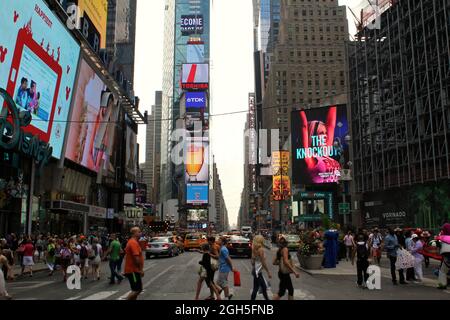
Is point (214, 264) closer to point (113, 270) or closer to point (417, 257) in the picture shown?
point (113, 270)

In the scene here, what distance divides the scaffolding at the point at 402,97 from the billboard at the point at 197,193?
11002 centimetres

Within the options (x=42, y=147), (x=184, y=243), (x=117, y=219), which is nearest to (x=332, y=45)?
(x=117, y=219)

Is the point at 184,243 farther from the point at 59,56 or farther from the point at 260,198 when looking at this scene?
the point at 260,198

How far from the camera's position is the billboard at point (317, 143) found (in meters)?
74.4

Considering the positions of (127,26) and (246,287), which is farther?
(127,26)

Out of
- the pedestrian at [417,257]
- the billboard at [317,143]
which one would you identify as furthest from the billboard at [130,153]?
the pedestrian at [417,257]

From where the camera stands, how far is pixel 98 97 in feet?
158

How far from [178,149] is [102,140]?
5065 inches

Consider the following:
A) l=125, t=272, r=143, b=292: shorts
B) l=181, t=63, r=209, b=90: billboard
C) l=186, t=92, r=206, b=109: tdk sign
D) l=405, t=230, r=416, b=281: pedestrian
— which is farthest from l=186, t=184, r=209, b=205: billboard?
l=125, t=272, r=143, b=292: shorts

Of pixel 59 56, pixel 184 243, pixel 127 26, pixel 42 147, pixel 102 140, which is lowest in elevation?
pixel 184 243

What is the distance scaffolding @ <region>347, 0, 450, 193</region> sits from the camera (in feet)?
146

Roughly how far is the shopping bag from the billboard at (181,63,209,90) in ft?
519

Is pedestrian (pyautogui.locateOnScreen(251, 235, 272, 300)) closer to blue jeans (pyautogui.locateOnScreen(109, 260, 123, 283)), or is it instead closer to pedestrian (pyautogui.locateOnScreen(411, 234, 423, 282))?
blue jeans (pyautogui.locateOnScreen(109, 260, 123, 283))
